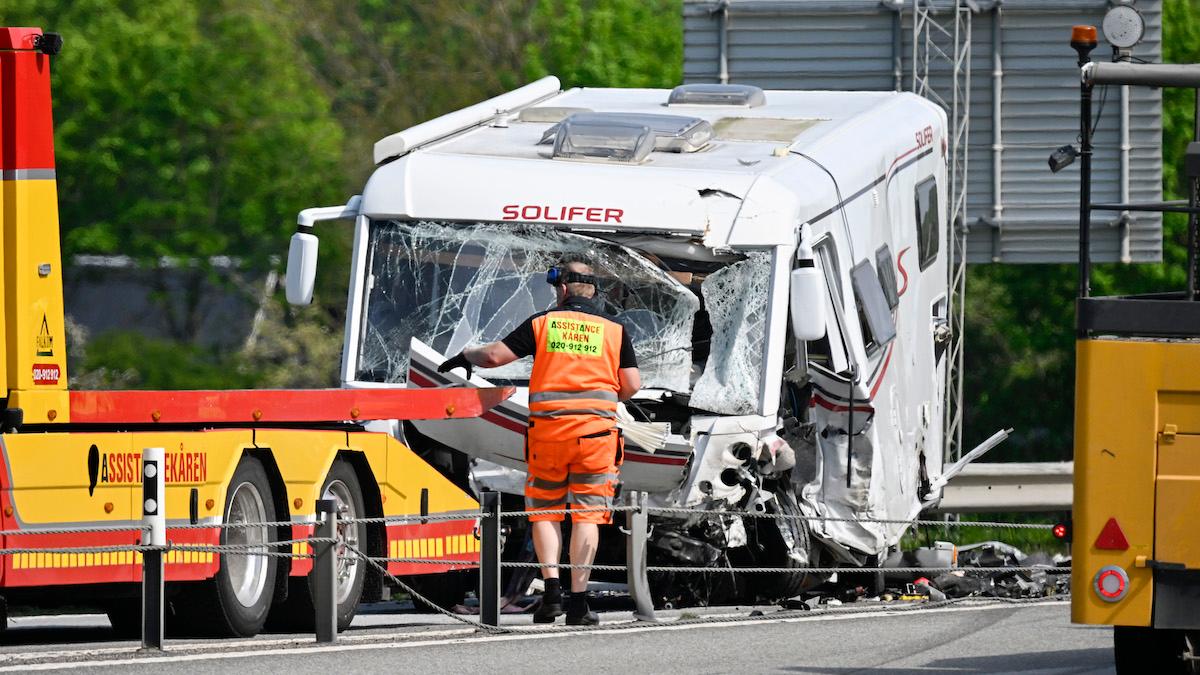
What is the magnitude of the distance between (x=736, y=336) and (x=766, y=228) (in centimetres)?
63

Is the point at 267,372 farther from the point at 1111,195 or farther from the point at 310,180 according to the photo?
the point at 1111,195

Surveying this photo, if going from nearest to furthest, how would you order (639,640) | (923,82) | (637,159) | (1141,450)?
(1141,450)
(639,640)
(637,159)
(923,82)

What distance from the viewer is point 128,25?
6156cm

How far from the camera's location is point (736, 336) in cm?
1454

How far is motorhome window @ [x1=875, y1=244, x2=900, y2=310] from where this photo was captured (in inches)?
662

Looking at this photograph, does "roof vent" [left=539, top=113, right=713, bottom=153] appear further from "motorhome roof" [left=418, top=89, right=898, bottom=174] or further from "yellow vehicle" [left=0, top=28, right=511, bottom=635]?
"yellow vehicle" [left=0, top=28, right=511, bottom=635]

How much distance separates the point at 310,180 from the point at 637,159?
48.2m

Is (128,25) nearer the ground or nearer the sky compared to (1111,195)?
nearer the sky

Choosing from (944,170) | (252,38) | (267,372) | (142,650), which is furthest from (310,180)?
(142,650)

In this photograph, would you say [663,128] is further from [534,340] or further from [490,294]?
[534,340]

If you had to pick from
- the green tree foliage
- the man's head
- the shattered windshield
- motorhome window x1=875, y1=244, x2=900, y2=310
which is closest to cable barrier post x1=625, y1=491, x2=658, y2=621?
the man's head

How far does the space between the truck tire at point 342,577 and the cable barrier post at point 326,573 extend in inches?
57.5

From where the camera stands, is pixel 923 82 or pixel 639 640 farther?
pixel 923 82

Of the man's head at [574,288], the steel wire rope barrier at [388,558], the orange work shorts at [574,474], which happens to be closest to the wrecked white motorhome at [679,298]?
the steel wire rope barrier at [388,558]
